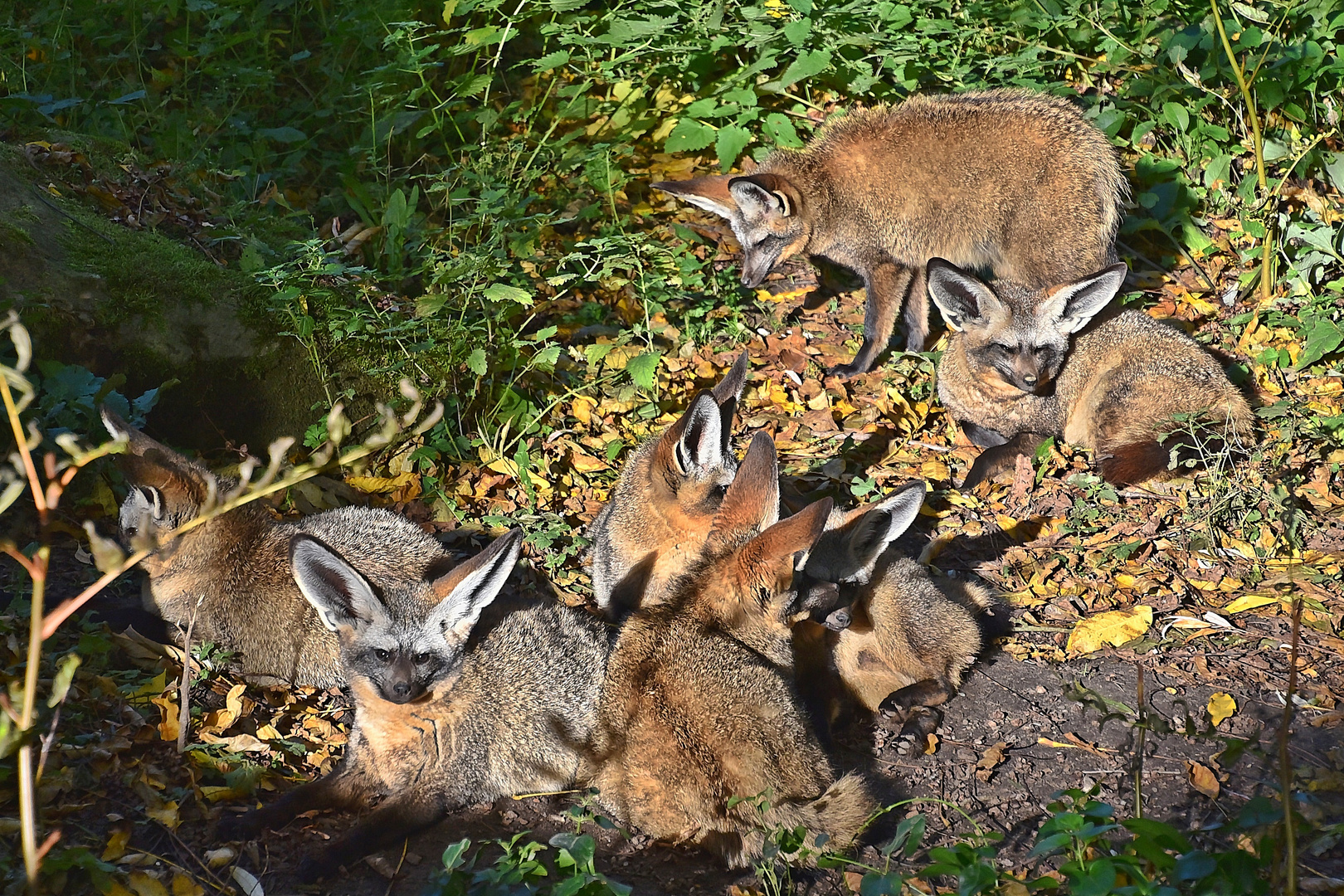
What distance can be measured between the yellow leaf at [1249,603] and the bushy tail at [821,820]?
2.29 meters

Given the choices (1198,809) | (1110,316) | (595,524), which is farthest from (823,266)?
(1198,809)

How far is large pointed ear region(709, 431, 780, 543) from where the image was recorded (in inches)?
178

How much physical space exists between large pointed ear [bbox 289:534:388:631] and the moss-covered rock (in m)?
1.91

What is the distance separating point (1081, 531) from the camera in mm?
5793

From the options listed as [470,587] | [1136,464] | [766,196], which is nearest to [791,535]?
[470,587]

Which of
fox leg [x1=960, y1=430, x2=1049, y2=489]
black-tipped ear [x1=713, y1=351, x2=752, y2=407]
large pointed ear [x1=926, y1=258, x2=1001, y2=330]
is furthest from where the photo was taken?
large pointed ear [x1=926, y1=258, x2=1001, y2=330]

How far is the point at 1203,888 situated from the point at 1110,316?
4.69 m

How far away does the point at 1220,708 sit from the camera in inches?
174

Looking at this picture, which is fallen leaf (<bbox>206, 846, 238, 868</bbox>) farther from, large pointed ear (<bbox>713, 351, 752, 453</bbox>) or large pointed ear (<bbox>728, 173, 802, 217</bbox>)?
large pointed ear (<bbox>728, 173, 802, 217</bbox>)

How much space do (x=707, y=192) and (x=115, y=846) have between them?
5.57 m

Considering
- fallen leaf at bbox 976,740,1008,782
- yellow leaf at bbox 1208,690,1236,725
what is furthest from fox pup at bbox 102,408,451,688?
yellow leaf at bbox 1208,690,1236,725

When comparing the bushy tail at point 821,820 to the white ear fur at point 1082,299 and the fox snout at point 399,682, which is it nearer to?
the fox snout at point 399,682

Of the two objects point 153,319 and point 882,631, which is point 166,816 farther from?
point 882,631

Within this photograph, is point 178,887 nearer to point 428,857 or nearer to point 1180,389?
point 428,857
